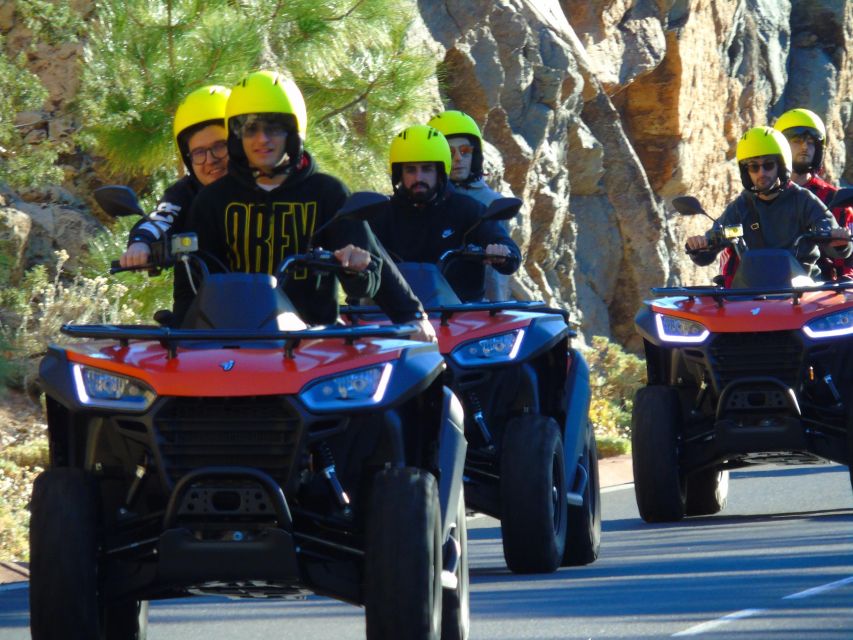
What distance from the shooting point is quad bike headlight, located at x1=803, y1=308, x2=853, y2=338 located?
11.1m

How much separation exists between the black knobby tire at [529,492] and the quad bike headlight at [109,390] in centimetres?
297

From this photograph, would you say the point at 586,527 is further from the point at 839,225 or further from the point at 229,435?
the point at 839,225

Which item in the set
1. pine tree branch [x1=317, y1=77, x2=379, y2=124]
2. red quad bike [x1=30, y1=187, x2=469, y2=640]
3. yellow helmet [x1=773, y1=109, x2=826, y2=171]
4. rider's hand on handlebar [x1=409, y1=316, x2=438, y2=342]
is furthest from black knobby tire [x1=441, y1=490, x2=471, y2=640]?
pine tree branch [x1=317, y1=77, x2=379, y2=124]

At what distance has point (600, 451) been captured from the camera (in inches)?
699

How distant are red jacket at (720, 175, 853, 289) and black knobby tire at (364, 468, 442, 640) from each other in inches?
260

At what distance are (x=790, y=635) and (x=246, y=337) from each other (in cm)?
248

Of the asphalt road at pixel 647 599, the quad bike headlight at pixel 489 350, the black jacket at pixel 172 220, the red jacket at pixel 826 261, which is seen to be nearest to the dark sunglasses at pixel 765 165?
the red jacket at pixel 826 261

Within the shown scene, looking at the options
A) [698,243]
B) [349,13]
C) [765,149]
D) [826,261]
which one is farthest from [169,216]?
[349,13]

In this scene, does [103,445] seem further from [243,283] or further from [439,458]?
[439,458]

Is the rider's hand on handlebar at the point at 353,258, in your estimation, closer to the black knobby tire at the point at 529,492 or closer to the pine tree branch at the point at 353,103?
the black knobby tire at the point at 529,492

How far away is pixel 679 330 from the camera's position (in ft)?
37.6

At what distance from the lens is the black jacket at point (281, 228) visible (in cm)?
722

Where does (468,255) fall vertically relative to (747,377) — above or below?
above

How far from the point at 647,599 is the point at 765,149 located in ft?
16.7
